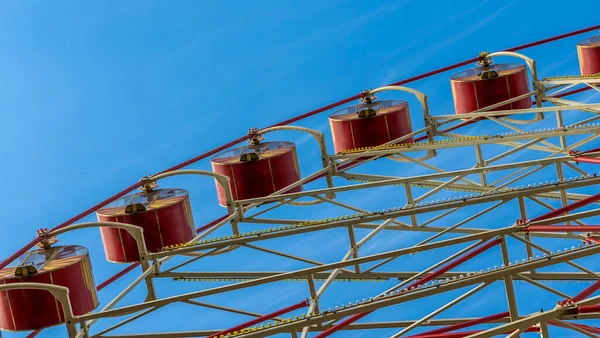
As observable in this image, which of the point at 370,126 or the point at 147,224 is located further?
the point at 370,126

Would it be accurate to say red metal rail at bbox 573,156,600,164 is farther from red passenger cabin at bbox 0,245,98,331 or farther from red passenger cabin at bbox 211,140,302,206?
red passenger cabin at bbox 0,245,98,331

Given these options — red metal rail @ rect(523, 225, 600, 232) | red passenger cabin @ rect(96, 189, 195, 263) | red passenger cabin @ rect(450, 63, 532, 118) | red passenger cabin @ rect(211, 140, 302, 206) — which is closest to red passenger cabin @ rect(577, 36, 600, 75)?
red passenger cabin @ rect(450, 63, 532, 118)

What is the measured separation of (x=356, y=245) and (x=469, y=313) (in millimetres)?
18601

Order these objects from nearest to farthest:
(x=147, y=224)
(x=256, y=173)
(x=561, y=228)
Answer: (x=561, y=228) < (x=147, y=224) < (x=256, y=173)

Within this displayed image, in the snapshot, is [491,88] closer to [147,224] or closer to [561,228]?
[147,224]

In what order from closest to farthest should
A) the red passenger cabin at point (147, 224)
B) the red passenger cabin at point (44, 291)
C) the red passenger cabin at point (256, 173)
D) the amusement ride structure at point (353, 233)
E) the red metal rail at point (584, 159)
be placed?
the amusement ride structure at point (353, 233), the red passenger cabin at point (44, 291), the red metal rail at point (584, 159), the red passenger cabin at point (147, 224), the red passenger cabin at point (256, 173)

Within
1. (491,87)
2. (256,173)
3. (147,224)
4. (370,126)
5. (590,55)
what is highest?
(590,55)

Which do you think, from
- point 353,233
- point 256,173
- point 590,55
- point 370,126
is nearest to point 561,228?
point 353,233

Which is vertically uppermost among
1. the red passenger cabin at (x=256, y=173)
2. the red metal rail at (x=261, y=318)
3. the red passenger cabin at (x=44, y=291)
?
the red passenger cabin at (x=256, y=173)

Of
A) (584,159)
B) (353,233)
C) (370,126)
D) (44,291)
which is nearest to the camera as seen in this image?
(44,291)

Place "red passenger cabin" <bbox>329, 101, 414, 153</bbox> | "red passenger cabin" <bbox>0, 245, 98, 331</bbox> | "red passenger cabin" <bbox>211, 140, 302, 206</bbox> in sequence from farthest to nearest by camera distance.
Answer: "red passenger cabin" <bbox>329, 101, 414, 153</bbox>
"red passenger cabin" <bbox>211, 140, 302, 206</bbox>
"red passenger cabin" <bbox>0, 245, 98, 331</bbox>

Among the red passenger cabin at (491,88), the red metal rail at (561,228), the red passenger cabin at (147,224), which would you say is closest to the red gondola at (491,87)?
the red passenger cabin at (491,88)

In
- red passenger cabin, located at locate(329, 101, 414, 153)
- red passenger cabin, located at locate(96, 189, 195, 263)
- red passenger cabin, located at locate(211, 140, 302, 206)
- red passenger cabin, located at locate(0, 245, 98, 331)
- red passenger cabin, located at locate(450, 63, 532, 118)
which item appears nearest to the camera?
red passenger cabin, located at locate(0, 245, 98, 331)

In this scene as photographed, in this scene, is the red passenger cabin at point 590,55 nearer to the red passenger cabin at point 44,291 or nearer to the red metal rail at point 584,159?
the red metal rail at point 584,159
